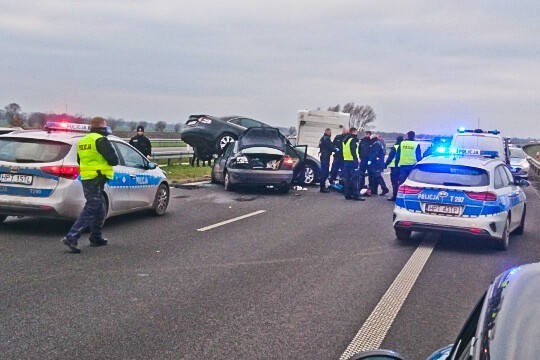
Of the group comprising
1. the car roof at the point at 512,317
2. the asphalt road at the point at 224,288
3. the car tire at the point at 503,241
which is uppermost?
the car roof at the point at 512,317

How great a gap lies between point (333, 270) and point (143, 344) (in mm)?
Answer: 3305

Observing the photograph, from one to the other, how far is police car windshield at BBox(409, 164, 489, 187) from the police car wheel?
4.66 m

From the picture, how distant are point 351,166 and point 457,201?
22.5ft

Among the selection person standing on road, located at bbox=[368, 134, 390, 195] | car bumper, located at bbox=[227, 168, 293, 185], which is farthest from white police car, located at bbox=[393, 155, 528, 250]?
person standing on road, located at bbox=[368, 134, 390, 195]

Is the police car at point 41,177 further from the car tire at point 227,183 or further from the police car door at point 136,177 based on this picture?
the car tire at point 227,183

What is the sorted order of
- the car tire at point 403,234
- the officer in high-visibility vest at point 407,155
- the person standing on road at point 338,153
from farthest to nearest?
1. the person standing on road at point 338,153
2. the officer in high-visibility vest at point 407,155
3. the car tire at point 403,234

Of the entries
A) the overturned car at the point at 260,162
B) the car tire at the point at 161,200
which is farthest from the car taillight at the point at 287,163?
the car tire at the point at 161,200

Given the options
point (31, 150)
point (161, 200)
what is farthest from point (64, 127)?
point (161, 200)

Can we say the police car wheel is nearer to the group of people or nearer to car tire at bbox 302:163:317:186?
the group of people

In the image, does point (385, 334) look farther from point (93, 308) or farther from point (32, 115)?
point (32, 115)

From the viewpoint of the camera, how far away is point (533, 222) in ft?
42.3

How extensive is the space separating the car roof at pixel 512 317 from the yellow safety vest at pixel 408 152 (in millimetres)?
13802

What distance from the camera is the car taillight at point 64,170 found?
355 inches

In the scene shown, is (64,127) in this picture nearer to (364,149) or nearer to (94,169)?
(94,169)
